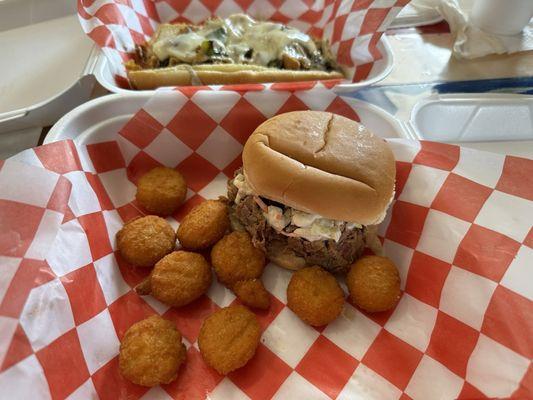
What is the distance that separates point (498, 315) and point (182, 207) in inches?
48.1

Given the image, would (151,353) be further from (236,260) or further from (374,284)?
(374,284)

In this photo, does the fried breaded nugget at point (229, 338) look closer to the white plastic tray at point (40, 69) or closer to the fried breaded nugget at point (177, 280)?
the fried breaded nugget at point (177, 280)

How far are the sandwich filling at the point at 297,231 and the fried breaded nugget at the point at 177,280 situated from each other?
237 millimetres

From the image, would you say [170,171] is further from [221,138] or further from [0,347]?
[0,347]

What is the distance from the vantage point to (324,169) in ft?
4.25

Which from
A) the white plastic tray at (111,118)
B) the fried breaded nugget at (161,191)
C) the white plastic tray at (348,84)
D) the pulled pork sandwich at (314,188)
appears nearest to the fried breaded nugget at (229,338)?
the pulled pork sandwich at (314,188)

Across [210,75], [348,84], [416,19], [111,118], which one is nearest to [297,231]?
[348,84]

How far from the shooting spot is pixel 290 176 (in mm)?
1282

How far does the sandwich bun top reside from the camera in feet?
4.15

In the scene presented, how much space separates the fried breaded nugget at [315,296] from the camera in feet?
4.38

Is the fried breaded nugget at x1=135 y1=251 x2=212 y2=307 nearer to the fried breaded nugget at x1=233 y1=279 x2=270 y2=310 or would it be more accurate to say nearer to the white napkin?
the fried breaded nugget at x1=233 y1=279 x2=270 y2=310

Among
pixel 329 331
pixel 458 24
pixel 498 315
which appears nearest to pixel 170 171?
pixel 329 331

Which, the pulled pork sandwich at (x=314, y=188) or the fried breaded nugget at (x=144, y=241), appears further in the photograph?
the fried breaded nugget at (x=144, y=241)

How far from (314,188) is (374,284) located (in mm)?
392
